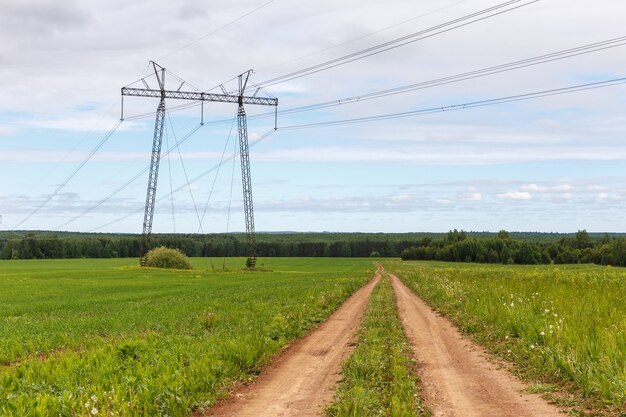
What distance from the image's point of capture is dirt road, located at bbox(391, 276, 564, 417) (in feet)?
29.6

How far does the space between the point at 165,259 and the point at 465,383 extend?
88.5 m

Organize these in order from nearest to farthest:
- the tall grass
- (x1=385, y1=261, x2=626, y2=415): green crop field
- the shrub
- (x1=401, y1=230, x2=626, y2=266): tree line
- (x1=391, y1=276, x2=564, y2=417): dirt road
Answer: the tall grass → (x1=391, y1=276, x2=564, y2=417): dirt road → (x1=385, y1=261, x2=626, y2=415): green crop field → the shrub → (x1=401, y1=230, x2=626, y2=266): tree line

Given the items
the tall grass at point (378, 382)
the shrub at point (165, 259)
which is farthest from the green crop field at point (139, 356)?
the shrub at point (165, 259)

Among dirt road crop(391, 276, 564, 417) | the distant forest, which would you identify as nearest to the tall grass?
dirt road crop(391, 276, 564, 417)

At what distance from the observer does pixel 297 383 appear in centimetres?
1149

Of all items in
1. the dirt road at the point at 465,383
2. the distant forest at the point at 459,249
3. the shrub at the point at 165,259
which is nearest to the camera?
the dirt road at the point at 465,383

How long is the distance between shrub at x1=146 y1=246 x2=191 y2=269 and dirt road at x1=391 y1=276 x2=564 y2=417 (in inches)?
3215

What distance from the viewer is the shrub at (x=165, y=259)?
9481 cm

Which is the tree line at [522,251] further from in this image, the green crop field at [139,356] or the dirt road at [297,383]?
the dirt road at [297,383]

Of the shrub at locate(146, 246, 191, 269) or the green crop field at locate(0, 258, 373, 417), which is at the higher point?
the shrub at locate(146, 246, 191, 269)

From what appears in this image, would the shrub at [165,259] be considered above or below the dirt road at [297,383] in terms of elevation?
above

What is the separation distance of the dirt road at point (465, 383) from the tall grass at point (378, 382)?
357mm

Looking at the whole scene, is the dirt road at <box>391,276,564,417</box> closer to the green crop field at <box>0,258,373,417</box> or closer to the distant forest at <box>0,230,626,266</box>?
the green crop field at <box>0,258,373,417</box>

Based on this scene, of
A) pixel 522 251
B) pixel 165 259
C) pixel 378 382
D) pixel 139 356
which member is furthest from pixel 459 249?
pixel 378 382
